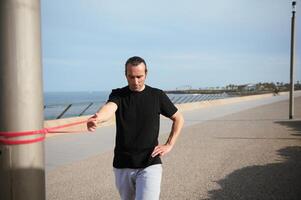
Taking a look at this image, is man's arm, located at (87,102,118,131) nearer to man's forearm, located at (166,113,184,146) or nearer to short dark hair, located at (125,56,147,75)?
short dark hair, located at (125,56,147,75)

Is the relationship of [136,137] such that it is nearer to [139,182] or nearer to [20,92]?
[139,182]

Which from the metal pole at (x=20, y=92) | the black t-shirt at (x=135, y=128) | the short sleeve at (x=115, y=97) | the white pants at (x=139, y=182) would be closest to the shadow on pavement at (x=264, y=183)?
the white pants at (x=139, y=182)

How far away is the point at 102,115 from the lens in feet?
9.30

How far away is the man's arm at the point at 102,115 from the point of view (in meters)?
2.57

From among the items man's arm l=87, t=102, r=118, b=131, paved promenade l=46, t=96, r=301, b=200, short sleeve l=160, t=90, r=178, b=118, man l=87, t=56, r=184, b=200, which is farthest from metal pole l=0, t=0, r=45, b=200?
paved promenade l=46, t=96, r=301, b=200

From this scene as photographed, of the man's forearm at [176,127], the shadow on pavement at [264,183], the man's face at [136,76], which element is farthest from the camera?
the shadow on pavement at [264,183]

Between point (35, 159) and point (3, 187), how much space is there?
22cm

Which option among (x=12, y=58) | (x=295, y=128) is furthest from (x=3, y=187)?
(x=295, y=128)

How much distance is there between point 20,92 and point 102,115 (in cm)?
94

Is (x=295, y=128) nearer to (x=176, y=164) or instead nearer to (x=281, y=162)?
(x=281, y=162)

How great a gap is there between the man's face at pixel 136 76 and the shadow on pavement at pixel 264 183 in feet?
8.58

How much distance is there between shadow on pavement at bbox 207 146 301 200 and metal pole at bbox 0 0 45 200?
3408mm

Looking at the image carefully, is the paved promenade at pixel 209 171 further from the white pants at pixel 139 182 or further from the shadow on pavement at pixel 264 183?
the white pants at pixel 139 182

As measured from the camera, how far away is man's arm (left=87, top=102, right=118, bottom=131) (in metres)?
2.57
